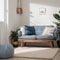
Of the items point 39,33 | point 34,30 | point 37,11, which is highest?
point 37,11

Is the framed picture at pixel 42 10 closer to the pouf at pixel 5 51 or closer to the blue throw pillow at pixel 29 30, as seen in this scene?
the blue throw pillow at pixel 29 30

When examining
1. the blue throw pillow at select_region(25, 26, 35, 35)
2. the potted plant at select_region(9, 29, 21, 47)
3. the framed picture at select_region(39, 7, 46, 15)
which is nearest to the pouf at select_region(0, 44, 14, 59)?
the potted plant at select_region(9, 29, 21, 47)

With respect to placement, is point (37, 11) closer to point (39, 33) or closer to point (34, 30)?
point (34, 30)

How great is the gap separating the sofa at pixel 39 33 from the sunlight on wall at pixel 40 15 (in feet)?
1.57

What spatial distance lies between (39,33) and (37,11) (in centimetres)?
107

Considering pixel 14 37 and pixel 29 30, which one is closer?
pixel 14 37

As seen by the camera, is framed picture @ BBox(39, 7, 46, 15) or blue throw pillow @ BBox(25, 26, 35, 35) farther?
framed picture @ BBox(39, 7, 46, 15)

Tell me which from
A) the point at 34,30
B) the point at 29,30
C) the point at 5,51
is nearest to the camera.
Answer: the point at 5,51

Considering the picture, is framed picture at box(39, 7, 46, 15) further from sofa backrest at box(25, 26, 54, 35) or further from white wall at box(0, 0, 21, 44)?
white wall at box(0, 0, 21, 44)

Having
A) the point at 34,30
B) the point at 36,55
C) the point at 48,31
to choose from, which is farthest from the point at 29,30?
the point at 36,55

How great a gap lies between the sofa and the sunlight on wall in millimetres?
478

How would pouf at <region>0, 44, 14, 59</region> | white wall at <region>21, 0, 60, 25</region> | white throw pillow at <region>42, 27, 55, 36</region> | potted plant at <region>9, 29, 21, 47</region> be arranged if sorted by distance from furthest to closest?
white wall at <region>21, 0, 60, 25</region>
potted plant at <region>9, 29, 21, 47</region>
white throw pillow at <region>42, 27, 55, 36</region>
pouf at <region>0, 44, 14, 59</region>

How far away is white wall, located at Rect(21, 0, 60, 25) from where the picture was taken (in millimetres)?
7191

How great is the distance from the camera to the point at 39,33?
6828 millimetres
